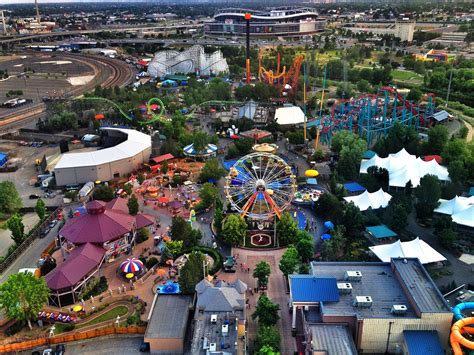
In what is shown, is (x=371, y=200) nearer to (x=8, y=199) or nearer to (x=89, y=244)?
(x=89, y=244)

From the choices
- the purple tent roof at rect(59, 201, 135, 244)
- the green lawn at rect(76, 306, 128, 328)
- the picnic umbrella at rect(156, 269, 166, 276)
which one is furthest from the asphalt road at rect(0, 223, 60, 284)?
the picnic umbrella at rect(156, 269, 166, 276)

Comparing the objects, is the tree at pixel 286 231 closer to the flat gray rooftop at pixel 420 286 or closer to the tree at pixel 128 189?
the flat gray rooftop at pixel 420 286

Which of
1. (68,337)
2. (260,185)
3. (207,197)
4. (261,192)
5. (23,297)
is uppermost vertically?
(260,185)

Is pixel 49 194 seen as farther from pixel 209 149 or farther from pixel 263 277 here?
pixel 263 277

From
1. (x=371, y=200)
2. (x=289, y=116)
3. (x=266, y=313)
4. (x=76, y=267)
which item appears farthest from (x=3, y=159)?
(x=371, y=200)

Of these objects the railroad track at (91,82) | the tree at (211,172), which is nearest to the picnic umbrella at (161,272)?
the tree at (211,172)

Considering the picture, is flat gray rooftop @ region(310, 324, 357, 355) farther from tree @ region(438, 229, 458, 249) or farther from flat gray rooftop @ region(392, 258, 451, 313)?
tree @ region(438, 229, 458, 249)

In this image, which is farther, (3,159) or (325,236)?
(3,159)

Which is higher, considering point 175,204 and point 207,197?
point 207,197
